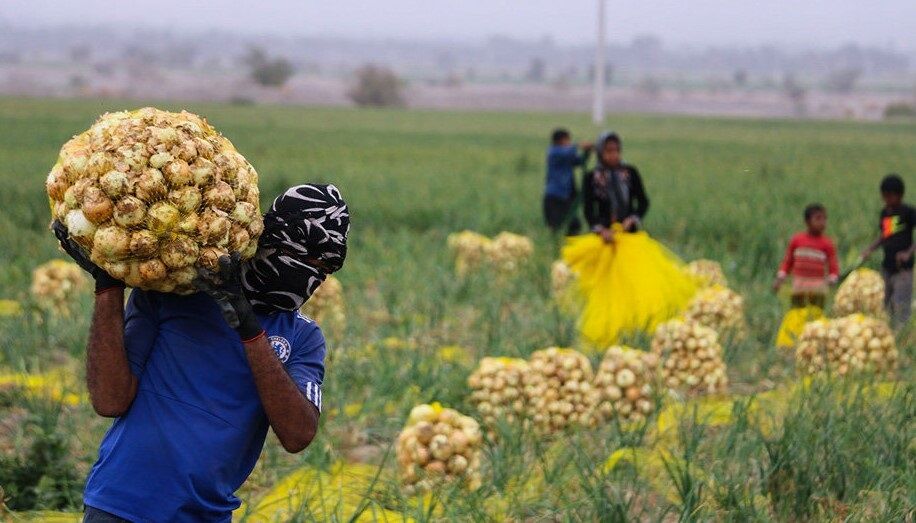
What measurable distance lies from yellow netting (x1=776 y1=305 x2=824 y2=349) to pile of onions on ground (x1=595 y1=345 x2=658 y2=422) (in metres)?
1.80

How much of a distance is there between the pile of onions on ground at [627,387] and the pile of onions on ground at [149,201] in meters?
3.04

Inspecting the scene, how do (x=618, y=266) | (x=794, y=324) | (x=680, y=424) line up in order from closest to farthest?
(x=680, y=424) → (x=794, y=324) → (x=618, y=266)

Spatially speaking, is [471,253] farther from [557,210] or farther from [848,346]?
[848,346]

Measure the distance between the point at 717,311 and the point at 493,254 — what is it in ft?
9.77

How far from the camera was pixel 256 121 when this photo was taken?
46.9 metres

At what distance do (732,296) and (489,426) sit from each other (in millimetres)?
2814

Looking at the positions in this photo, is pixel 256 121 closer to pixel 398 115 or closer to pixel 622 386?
pixel 398 115

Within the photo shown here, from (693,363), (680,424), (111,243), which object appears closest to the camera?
(111,243)

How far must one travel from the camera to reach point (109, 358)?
2498 millimetres

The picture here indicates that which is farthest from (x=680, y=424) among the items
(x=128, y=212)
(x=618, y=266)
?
(x=618, y=266)

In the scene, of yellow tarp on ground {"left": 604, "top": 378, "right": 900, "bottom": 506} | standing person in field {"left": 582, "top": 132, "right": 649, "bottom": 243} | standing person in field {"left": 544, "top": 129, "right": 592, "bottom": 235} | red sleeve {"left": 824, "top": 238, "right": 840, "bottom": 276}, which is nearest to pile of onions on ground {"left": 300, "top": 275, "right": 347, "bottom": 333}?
standing person in field {"left": 582, "top": 132, "right": 649, "bottom": 243}

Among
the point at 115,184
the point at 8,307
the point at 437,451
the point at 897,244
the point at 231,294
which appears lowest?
the point at 8,307

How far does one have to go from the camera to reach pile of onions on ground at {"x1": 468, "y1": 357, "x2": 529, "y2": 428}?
515cm

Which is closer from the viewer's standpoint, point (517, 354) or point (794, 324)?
point (517, 354)
